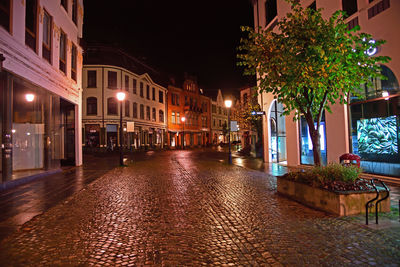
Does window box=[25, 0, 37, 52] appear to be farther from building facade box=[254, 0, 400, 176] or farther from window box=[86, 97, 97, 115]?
window box=[86, 97, 97, 115]

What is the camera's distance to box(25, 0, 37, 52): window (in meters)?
10.9

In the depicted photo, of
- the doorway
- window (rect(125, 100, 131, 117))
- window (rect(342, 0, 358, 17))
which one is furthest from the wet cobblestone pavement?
window (rect(125, 100, 131, 117))

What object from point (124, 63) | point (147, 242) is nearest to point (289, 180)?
point (147, 242)

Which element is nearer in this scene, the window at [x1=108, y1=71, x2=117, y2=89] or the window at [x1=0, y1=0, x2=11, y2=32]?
the window at [x1=0, y1=0, x2=11, y2=32]

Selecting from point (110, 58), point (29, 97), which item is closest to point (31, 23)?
point (29, 97)

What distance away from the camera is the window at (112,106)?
118 ft

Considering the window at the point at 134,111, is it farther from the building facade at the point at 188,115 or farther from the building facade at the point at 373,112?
the building facade at the point at 373,112

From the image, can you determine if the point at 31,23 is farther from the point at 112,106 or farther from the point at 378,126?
the point at 112,106

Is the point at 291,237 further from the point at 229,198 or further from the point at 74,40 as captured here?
the point at 74,40

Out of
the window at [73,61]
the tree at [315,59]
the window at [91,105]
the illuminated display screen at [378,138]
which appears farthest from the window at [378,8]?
the window at [91,105]

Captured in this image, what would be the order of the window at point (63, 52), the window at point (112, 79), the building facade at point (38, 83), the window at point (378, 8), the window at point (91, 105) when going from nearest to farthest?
the window at point (378, 8)
the building facade at point (38, 83)
the window at point (63, 52)
the window at point (91, 105)
the window at point (112, 79)

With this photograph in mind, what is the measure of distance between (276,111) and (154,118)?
1172 inches

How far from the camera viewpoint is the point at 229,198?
308 inches

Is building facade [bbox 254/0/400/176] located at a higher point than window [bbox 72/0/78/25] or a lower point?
lower
